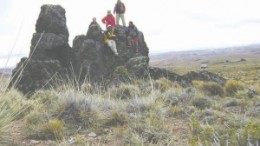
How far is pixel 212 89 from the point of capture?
14883 mm

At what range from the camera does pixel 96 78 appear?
17531 mm

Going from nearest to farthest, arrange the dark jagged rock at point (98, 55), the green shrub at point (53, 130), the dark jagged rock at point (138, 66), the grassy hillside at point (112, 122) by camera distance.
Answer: the grassy hillside at point (112, 122)
the green shrub at point (53, 130)
the dark jagged rock at point (138, 66)
the dark jagged rock at point (98, 55)

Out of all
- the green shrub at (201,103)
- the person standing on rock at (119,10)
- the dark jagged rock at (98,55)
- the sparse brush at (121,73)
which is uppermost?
the person standing on rock at (119,10)

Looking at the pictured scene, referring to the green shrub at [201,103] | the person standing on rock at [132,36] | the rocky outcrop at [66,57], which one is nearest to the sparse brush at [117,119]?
the green shrub at [201,103]

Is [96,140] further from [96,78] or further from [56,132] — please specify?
[96,78]

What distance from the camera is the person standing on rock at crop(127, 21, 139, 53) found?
2027 cm

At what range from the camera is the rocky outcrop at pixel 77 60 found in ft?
56.7

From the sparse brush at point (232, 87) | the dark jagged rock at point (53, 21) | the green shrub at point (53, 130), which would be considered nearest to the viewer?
the green shrub at point (53, 130)

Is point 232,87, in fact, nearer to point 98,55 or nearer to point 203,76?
point 203,76

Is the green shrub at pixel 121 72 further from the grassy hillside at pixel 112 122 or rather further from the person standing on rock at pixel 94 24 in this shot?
the grassy hillside at pixel 112 122

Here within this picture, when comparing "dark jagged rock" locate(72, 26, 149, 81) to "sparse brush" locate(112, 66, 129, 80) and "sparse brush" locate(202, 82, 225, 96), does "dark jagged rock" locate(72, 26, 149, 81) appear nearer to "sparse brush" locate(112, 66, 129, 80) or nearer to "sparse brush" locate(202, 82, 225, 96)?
"sparse brush" locate(112, 66, 129, 80)

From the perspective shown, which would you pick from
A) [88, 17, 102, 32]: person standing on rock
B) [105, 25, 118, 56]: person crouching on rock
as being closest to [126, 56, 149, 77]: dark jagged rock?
[105, 25, 118, 56]: person crouching on rock

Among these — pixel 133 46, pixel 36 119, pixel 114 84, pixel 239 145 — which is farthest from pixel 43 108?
pixel 133 46

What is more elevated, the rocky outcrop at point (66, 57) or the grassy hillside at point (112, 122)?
the rocky outcrop at point (66, 57)
